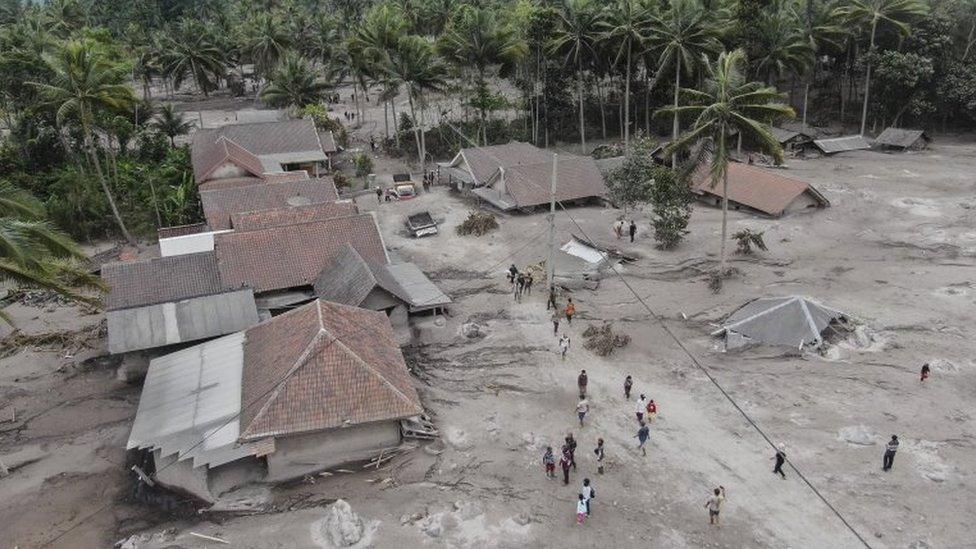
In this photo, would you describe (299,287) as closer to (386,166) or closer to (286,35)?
(386,166)

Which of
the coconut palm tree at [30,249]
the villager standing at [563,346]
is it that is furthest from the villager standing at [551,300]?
the coconut palm tree at [30,249]

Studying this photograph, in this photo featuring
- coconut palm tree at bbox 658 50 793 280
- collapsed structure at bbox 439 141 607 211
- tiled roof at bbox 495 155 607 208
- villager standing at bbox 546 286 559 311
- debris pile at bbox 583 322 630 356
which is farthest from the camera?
collapsed structure at bbox 439 141 607 211

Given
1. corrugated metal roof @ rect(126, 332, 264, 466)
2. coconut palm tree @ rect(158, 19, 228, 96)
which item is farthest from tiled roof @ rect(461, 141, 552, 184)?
coconut palm tree @ rect(158, 19, 228, 96)

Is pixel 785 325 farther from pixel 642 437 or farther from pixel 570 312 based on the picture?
pixel 642 437

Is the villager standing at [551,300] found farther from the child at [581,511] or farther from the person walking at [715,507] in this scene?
the person walking at [715,507]

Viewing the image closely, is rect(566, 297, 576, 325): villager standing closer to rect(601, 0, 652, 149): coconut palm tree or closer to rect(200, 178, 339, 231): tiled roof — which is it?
rect(200, 178, 339, 231): tiled roof

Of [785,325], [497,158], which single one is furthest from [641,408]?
[497,158]

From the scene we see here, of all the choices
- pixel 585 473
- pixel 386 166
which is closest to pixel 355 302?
pixel 585 473
